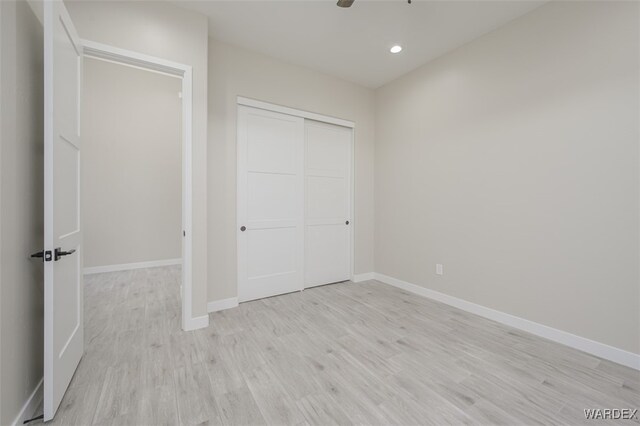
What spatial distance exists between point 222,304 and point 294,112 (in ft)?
8.36

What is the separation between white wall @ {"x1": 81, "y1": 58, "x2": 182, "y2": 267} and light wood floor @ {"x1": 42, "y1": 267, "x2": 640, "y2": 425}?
6.89 ft

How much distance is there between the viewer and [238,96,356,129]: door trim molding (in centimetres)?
321

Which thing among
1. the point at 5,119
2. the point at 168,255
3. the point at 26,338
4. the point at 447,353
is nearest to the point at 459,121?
the point at 447,353

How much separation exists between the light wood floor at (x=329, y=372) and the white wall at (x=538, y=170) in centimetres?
47

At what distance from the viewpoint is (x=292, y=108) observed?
353 centimetres

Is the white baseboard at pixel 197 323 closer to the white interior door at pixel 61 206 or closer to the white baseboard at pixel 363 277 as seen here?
the white interior door at pixel 61 206

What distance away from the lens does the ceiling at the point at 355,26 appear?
2.45m

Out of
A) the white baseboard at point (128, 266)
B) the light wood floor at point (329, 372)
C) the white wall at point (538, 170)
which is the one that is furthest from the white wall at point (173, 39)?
the white baseboard at point (128, 266)

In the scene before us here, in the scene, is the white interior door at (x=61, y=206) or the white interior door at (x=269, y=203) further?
the white interior door at (x=269, y=203)

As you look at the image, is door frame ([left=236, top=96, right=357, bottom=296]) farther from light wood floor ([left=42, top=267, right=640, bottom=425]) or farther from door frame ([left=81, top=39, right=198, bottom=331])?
light wood floor ([left=42, top=267, right=640, bottom=425])

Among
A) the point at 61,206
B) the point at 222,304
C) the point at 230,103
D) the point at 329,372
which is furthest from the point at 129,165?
the point at 329,372

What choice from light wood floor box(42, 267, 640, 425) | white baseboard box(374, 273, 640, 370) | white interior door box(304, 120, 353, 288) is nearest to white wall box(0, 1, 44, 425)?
light wood floor box(42, 267, 640, 425)

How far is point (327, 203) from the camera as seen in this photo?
3.96 meters

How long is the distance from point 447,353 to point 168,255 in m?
4.90
